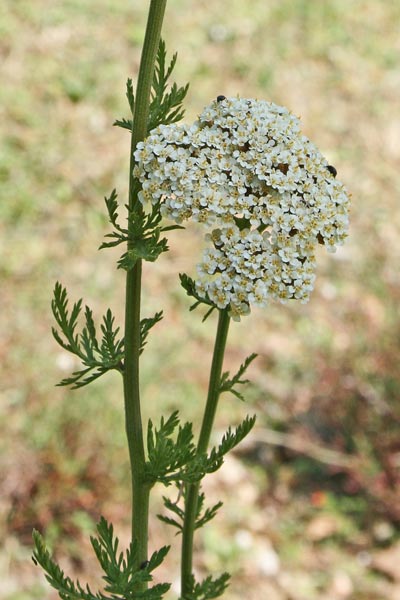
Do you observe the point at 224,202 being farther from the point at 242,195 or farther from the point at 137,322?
the point at 137,322

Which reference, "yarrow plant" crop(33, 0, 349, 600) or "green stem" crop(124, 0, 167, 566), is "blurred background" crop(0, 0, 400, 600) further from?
"yarrow plant" crop(33, 0, 349, 600)

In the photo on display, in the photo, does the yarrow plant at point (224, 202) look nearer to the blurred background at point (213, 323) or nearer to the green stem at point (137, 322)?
the green stem at point (137, 322)

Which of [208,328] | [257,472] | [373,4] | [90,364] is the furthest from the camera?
[373,4]

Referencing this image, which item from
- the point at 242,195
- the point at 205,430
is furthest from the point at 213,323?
the point at 242,195

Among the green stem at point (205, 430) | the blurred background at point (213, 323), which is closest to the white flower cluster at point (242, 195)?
the green stem at point (205, 430)

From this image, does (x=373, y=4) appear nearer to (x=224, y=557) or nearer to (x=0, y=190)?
(x=0, y=190)

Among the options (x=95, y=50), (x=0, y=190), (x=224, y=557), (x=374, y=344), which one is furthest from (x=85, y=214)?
(x=224, y=557)
